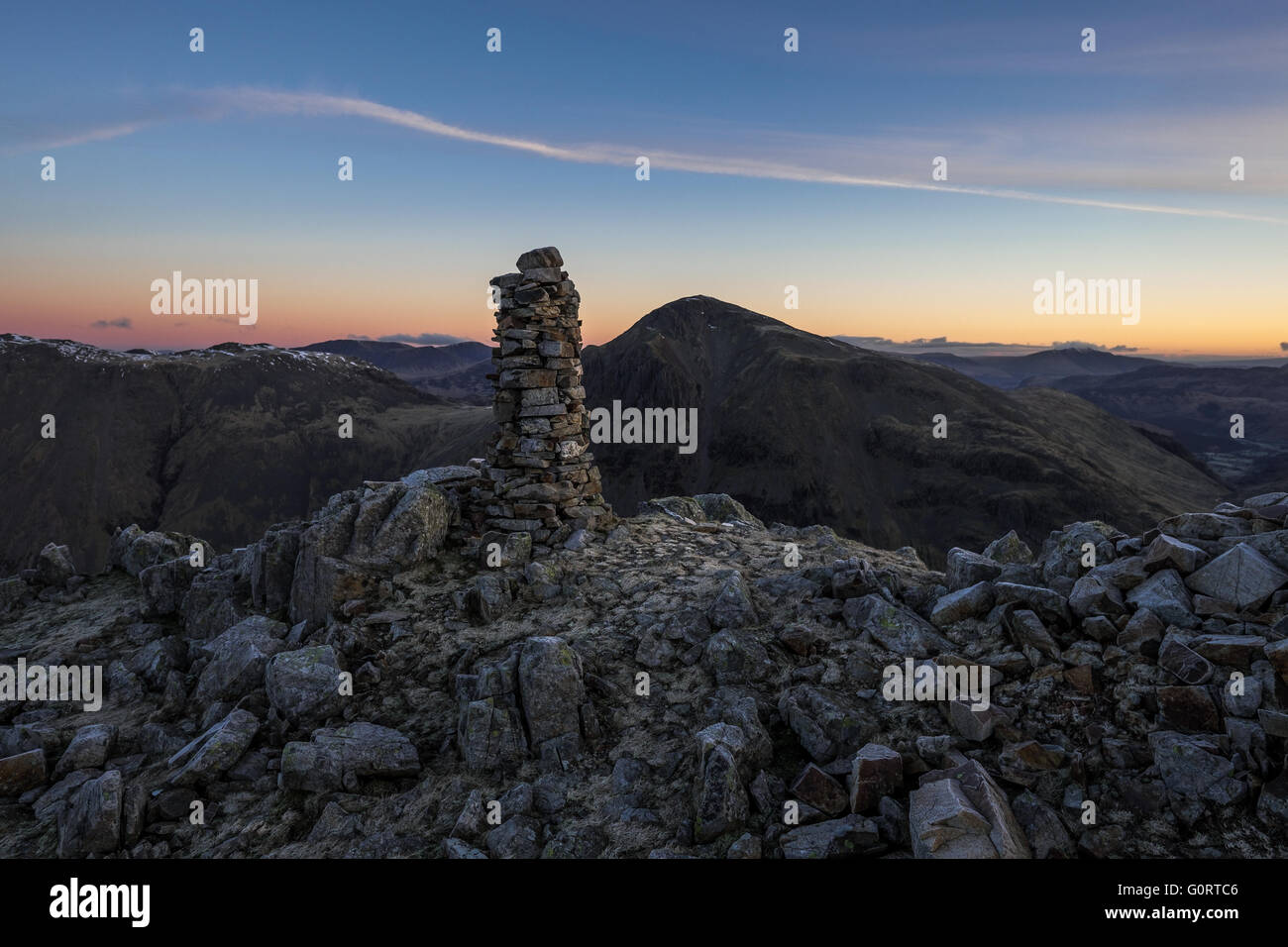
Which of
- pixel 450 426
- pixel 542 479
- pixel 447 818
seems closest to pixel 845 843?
pixel 447 818

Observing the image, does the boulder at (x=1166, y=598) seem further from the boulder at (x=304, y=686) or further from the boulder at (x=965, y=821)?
the boulder at (x=304, y=686)

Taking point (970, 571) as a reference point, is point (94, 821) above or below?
below

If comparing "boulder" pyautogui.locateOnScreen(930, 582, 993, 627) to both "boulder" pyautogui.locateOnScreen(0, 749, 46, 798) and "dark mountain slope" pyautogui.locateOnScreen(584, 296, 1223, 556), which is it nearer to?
"boulder" pyautogui.locateOnScreen(0, 749, 46, 798)

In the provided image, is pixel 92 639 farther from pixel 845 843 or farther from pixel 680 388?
pixel 680 388

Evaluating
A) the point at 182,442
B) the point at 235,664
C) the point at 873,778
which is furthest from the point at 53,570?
the point at 182,442

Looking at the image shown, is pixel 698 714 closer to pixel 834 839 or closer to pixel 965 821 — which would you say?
pixel 834 839
